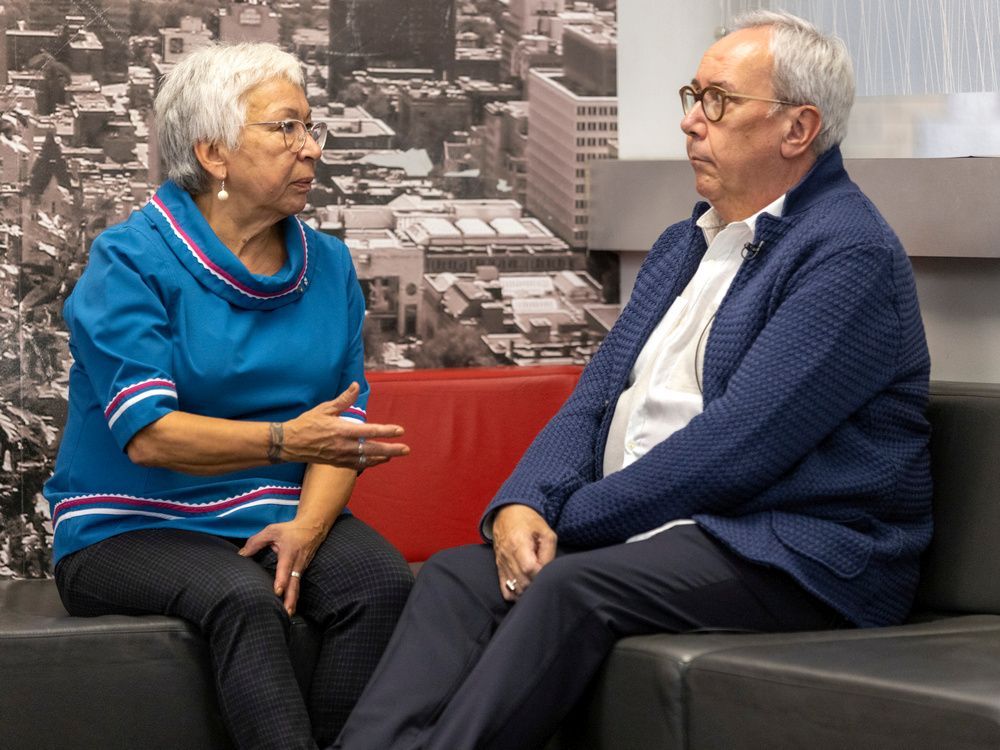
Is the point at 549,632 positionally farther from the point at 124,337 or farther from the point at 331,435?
the point at 124,337

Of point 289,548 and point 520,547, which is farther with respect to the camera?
point 289,548

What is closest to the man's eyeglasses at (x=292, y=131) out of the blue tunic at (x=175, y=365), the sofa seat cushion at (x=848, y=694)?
the blue tunic at (x=175, y=365)

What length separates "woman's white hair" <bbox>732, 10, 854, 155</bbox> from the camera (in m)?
2.35

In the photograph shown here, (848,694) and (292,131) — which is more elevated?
(292,131)

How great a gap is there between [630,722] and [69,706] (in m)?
0.97

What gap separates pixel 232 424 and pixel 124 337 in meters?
0.23

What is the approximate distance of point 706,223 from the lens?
251cm

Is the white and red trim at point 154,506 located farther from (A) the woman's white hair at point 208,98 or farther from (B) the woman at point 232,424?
(A) the woman's white hair at point 208,98

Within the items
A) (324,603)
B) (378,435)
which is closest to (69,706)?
(324,603)

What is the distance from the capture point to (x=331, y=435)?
2.25m

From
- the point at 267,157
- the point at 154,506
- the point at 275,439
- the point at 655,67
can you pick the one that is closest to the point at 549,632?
the point at 275,439

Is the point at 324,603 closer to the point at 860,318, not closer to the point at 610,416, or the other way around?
the point at 610,416

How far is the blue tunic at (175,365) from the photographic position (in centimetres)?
226

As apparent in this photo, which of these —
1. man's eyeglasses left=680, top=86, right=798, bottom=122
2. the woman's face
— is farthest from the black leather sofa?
the woman's face
